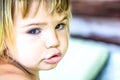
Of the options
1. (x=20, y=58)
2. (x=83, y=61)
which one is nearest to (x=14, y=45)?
(x=20, y=58)

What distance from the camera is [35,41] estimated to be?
0.33 metres

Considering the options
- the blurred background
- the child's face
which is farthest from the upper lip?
the blurred background

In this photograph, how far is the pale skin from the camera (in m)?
0.32

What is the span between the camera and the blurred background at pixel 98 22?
930mm

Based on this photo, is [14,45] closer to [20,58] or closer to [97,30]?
[20,58]

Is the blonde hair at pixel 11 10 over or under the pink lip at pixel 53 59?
over

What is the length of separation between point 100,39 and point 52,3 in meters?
0.62

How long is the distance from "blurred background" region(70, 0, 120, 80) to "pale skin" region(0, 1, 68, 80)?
0.51 metres

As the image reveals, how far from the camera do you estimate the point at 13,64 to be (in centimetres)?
34

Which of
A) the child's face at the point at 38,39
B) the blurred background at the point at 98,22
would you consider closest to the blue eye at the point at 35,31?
the child's face at the point at 38,39

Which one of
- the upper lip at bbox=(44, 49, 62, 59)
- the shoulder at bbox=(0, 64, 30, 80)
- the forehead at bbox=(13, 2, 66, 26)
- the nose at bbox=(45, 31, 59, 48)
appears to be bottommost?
the shoulder at bbox=(0, 64, 30, 80)

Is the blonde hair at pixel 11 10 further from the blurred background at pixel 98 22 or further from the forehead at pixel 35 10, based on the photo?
the blurred background at pixel 98 22

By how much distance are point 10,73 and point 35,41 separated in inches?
1.6

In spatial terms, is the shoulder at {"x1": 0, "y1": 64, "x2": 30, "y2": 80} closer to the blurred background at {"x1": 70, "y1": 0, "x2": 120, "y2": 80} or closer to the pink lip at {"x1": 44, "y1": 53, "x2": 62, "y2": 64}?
the pink lip at {"x1": 44, "y1": 53, "x2": 62, "y2": 64}
